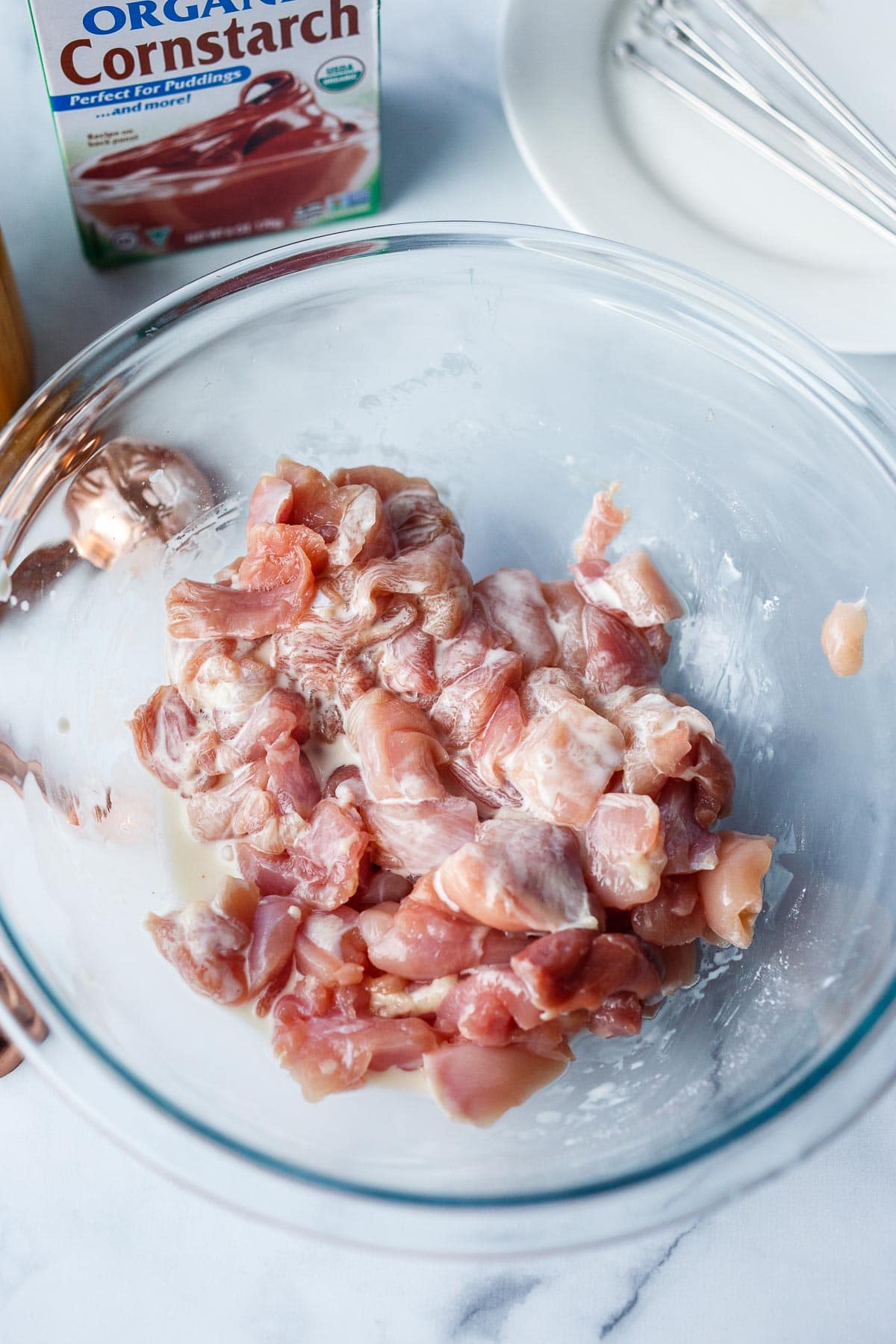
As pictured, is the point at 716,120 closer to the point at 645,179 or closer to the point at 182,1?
the point at 645,179

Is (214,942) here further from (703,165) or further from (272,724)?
(703,165)

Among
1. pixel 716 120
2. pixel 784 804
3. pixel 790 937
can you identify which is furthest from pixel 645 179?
pixel 790 937

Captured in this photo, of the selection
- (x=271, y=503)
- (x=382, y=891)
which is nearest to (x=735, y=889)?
(x=382, y=891)

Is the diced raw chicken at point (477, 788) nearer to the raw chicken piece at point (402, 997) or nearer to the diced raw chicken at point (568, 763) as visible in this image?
the diced raw chicken at point (568, 763)

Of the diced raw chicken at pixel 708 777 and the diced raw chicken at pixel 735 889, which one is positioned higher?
the diced raw chicken at pixel 708 777

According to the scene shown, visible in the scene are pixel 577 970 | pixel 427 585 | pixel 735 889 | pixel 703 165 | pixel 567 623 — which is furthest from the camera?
pixel 703 165

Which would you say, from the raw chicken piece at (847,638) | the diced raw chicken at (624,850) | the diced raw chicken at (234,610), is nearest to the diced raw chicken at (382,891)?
the diced raw chicken at (624,850)
